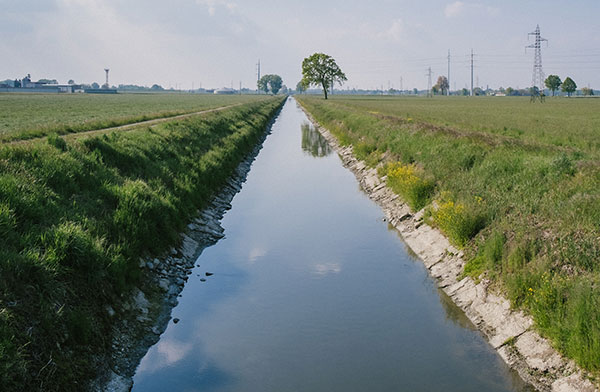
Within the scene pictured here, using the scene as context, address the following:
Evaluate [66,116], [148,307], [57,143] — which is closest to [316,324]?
[148,307]

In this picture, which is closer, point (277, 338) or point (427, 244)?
point (277, 338)

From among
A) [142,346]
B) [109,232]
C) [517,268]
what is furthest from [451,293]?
[109,232]

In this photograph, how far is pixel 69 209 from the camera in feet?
33.6

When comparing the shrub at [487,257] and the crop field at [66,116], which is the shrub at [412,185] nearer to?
the shrub at [487,257]

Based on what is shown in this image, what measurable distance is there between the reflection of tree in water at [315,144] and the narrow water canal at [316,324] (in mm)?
20070

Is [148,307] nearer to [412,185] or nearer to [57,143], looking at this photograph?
[57,143]

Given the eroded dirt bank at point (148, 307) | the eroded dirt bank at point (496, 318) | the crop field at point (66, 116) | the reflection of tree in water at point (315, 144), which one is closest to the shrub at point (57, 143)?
the eroded dirt bank at point (148, 307)

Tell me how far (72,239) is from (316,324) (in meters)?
4.51

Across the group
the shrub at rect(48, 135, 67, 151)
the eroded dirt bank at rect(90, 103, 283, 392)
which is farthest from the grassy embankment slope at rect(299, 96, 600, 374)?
the shrub at rect(48, 135, 67, 151)

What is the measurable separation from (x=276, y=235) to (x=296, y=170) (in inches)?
Result: 532

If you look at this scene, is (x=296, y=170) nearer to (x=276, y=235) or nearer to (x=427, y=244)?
(x=276, y=235)

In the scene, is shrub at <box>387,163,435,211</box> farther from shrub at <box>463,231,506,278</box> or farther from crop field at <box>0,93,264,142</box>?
crop field at <box>0,93,264,142</box>

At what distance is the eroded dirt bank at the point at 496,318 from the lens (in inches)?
291

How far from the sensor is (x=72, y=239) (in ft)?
28.2
